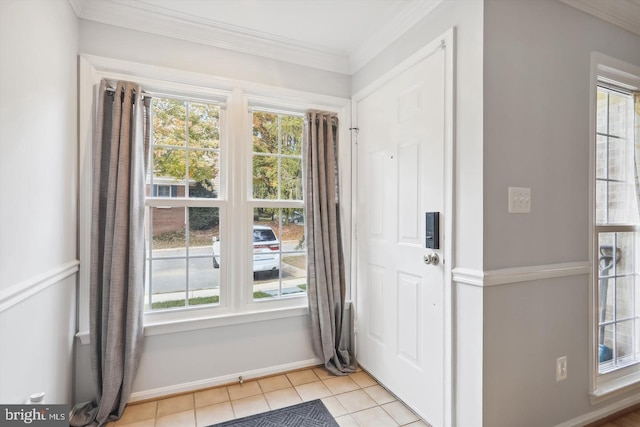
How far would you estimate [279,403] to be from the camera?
2021 millimetres

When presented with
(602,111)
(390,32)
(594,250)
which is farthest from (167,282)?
(602,111)

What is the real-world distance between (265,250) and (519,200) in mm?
1667

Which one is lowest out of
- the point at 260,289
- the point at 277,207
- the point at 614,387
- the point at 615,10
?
the point at 614,387

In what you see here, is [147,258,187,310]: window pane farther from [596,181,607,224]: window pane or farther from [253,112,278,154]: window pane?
[596,181,607,224]: window pane

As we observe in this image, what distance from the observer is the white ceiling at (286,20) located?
1.86 metres

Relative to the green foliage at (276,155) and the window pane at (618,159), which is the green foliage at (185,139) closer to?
the green foliage at (276,155)

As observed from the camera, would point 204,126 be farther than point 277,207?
→ No

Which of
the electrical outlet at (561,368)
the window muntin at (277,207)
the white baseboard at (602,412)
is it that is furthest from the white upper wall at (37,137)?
the white baseboard at (602,412)

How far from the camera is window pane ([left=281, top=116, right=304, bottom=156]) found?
2484mm

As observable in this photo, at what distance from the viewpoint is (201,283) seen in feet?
7.31

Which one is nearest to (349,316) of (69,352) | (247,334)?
(247,334)

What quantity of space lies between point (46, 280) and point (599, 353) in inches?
120

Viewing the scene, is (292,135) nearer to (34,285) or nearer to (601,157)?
(34,285)

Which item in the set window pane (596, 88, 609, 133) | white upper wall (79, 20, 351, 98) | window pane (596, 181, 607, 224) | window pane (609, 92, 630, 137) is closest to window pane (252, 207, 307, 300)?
white upper wall (79, 20, 351, 98)
